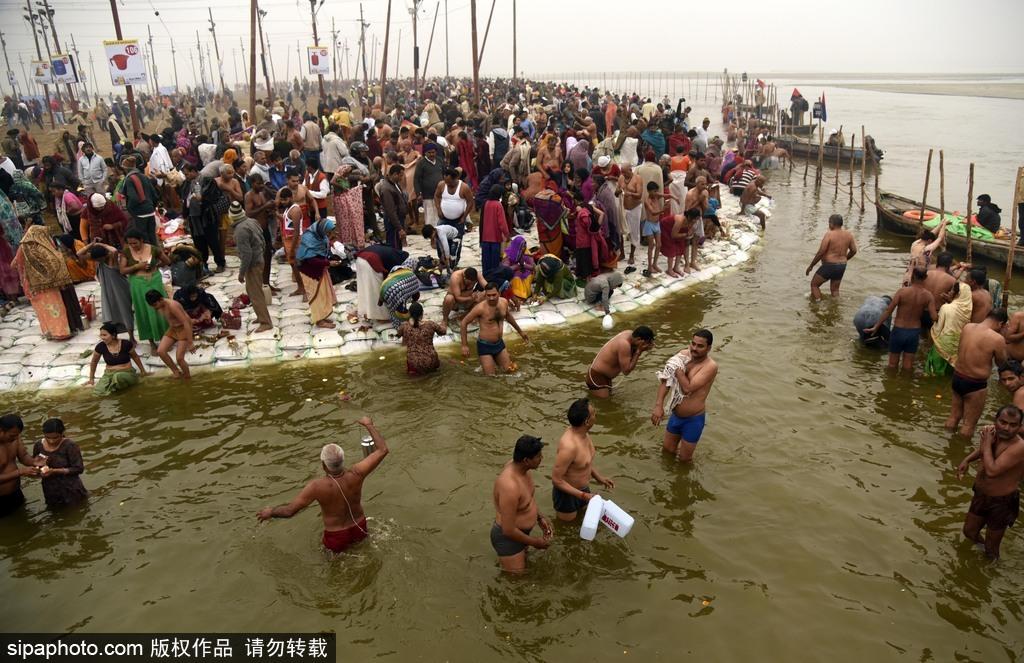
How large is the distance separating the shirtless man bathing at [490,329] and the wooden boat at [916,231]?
33.4 feet

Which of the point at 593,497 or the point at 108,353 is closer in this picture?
the point at 593,497

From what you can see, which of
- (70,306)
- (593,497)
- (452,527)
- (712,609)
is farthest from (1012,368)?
(70,306)

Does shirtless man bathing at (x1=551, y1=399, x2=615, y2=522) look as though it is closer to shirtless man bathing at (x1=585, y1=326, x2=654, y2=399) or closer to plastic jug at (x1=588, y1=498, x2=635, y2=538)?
plastic jug at (x1=588, y1=498, x2=635, y2=538)

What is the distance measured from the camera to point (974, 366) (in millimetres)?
6484

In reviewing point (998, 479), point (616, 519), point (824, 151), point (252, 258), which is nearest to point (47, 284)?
point (252, 258)

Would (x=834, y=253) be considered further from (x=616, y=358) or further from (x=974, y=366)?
(x=616, y=358)

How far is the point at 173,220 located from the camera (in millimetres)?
11969

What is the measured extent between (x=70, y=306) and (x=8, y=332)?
1.10 meters

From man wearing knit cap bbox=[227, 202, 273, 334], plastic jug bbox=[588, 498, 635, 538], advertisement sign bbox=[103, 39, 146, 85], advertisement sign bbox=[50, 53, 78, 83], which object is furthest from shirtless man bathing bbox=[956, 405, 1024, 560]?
advertisement sign bbox=[50, 53, 78, 83]

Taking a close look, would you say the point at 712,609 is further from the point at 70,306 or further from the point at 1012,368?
the point at 70,306

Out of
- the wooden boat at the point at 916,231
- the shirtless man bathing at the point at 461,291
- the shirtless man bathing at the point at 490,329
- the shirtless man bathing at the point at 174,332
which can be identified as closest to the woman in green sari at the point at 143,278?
the shirtless man bathing at the point at 174,332

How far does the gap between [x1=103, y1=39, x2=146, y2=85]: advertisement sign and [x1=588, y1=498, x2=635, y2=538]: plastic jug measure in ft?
51.1

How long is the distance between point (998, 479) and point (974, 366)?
77.0 inches

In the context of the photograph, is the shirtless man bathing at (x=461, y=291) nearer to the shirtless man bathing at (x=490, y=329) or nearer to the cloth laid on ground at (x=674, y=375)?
the shirtless man bathing at (x=490, y=329)
